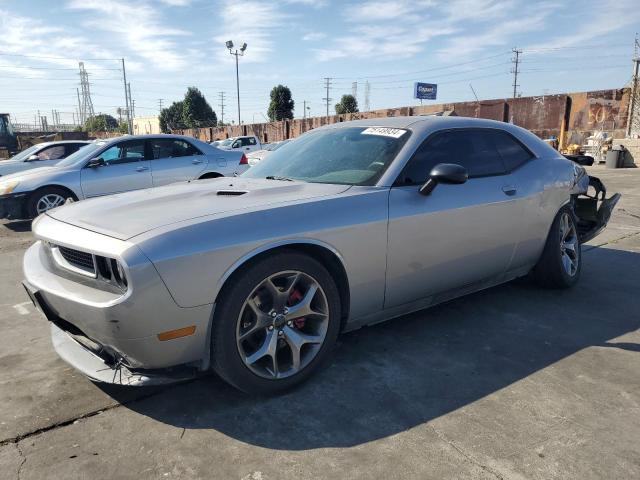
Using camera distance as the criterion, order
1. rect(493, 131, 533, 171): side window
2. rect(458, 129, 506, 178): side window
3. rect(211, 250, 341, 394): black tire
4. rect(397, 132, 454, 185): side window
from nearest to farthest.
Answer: rect(211, 250, 341, 394): black tire, rect(397, 132, 454, 185): side window, rect(458, 129, 506, 178): side window, rect(493, 131, 533, 171): side window

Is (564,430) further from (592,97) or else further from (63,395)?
(592,97)

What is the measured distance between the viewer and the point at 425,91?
49000mm

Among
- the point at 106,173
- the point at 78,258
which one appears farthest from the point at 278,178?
the point at 106,173

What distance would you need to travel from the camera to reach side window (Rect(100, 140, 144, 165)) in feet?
26.0

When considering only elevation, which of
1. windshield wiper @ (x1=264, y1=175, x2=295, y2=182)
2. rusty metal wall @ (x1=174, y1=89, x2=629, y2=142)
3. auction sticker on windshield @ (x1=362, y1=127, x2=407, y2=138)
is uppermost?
rusty metal wall @ (x1=174, y1=89, x2=629, y2=142)

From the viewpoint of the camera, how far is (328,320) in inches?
107

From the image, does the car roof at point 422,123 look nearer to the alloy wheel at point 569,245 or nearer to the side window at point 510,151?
the side window at point 510,151

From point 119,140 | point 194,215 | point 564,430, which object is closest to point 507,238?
point 564,430

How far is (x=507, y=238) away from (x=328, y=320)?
169 cm

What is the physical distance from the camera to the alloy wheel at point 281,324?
2508mm

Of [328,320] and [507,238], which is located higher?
[507,238]

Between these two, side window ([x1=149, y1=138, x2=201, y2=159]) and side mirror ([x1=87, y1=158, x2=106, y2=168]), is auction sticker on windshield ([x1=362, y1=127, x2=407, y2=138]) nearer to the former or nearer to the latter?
side window ([x1=149, y1=138, x2=201, y2=159])

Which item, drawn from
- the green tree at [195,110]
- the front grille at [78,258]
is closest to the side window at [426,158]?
the front grille at [78,258]

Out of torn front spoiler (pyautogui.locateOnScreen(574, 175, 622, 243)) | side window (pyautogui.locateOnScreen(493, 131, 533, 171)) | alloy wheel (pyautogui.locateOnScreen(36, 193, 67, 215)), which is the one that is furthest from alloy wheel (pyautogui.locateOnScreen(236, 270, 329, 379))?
alloy wheel (pyautogui.locateOnScreen(36, 193, 67, 215))
